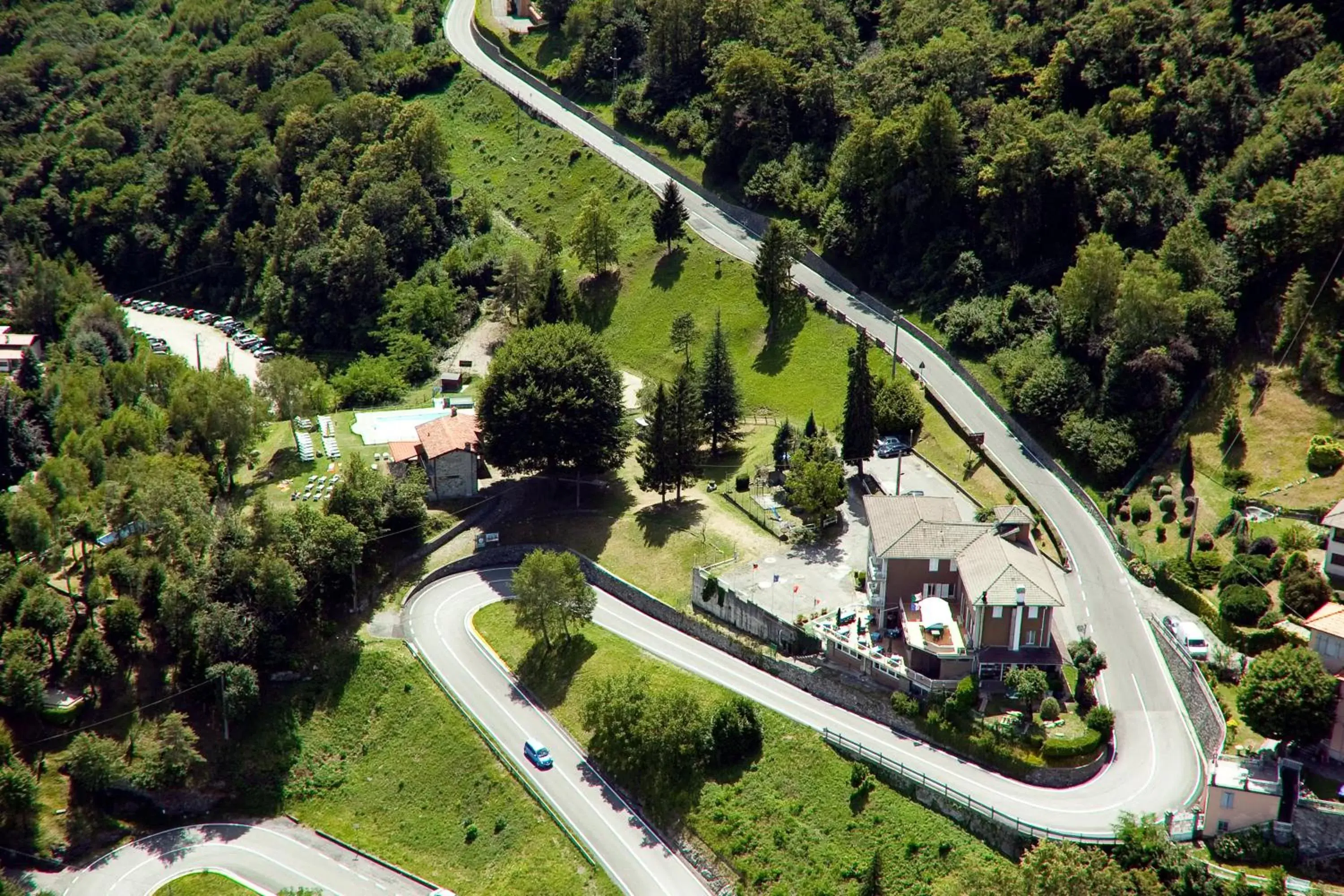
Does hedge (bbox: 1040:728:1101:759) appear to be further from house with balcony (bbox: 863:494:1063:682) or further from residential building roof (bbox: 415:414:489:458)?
residential building roof (bbox: 415:414:489:458)

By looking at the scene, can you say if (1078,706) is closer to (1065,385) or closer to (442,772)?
(1065,385)

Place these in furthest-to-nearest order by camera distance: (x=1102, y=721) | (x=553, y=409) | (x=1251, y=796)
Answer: (x=553, y=409) → (x=1102, y=721) → (x=1251, y=796)

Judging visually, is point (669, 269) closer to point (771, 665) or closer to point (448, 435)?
point (448, 435)

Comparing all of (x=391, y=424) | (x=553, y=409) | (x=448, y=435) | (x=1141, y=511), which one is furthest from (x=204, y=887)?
(x=1141, y=511)

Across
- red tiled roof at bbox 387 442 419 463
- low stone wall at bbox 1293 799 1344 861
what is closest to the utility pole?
red tiled roof at bbox 387 442 419 463

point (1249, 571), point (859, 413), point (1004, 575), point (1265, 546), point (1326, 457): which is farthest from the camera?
point (859, 413)

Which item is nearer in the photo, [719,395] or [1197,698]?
[1197,698]
